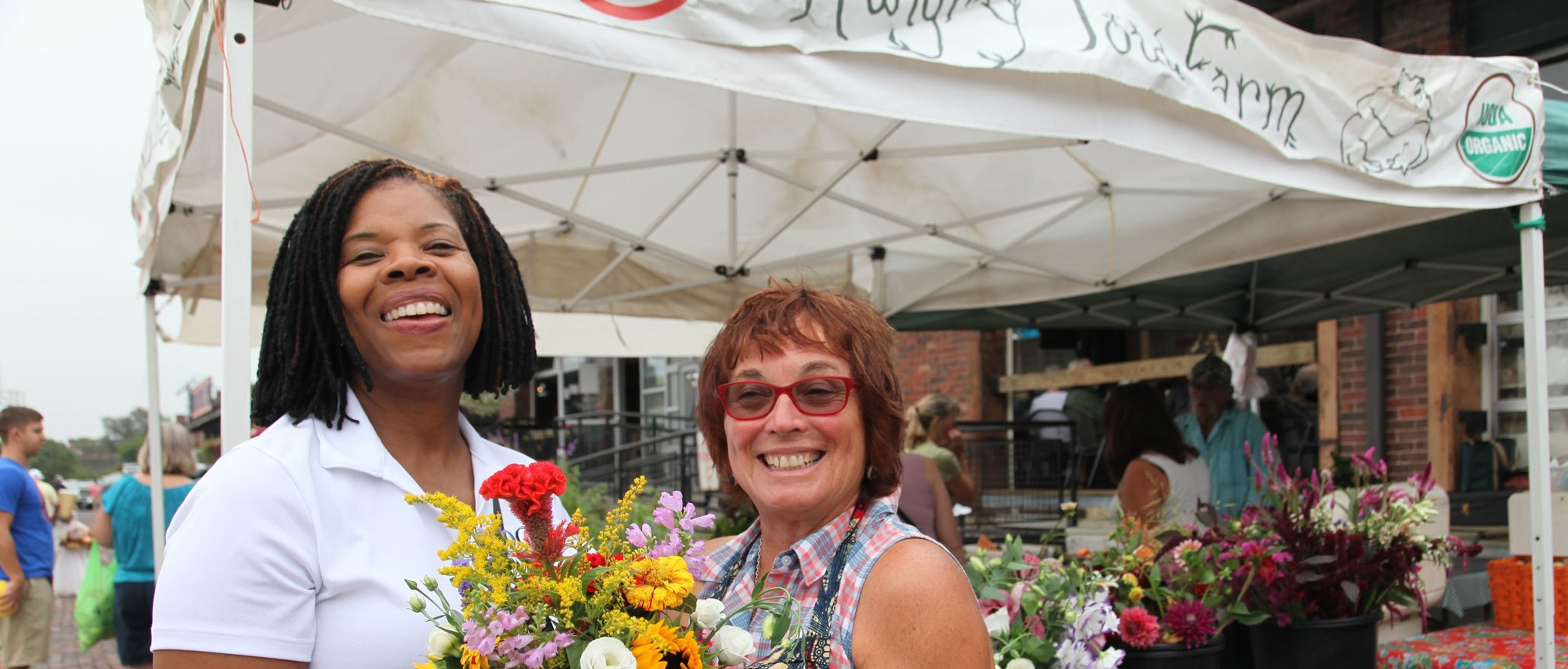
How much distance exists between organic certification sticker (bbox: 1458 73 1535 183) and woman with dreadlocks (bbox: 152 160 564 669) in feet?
10.8

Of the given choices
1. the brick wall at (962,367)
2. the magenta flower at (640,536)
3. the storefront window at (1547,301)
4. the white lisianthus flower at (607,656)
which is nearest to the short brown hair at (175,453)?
the magenta flower at (640,536)

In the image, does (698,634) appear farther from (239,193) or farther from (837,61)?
(837,61)

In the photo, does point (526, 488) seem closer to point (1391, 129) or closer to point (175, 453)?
point (1391, 129)

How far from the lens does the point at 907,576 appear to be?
4.73 ft

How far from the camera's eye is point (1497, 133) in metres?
3.54

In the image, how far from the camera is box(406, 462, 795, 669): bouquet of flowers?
1091 mm

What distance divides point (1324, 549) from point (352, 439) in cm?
295

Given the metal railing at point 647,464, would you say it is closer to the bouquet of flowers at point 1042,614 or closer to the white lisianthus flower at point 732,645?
the bouquet of flowers at point 1042,614

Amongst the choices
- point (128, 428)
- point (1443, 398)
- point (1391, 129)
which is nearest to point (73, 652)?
point (128, 428)

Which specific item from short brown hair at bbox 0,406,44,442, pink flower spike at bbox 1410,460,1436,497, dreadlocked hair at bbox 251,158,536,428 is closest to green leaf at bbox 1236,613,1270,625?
pink flower spike at bbox 1410,460,1436,497

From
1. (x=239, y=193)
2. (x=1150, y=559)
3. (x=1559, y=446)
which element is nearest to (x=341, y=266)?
(x=239, y=193)

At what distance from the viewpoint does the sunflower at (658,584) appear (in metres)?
1.13

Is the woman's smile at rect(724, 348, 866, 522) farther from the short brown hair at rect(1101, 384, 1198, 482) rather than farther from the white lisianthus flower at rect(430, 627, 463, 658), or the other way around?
the short brown hair at rect(1101, 384, 1198, 482)

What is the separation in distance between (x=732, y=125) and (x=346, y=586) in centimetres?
377
